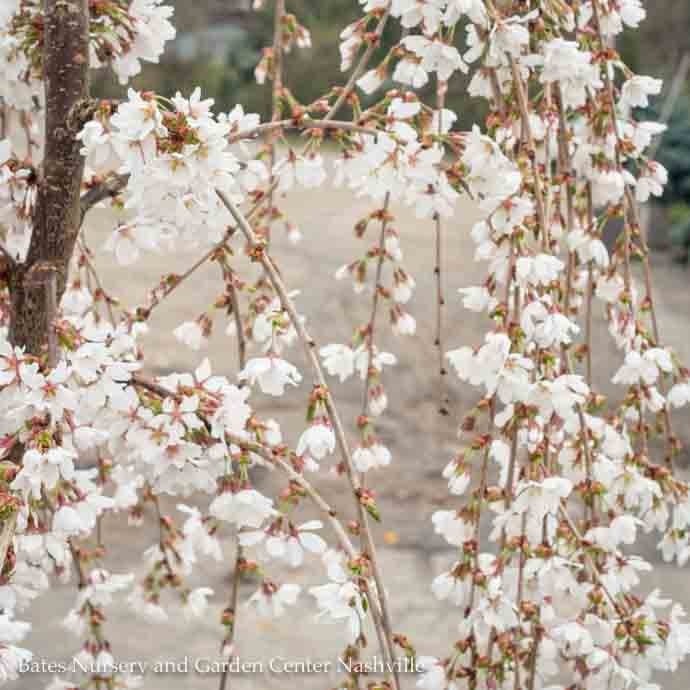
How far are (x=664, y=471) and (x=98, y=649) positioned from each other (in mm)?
741

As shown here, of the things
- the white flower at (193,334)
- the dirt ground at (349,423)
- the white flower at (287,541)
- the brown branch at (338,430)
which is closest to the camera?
the brown branch at (338,430)

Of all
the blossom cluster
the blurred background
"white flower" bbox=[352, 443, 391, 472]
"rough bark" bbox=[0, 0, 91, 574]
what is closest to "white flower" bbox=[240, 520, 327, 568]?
the blossom cluster

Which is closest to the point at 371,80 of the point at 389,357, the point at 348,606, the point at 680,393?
the point at 389,357

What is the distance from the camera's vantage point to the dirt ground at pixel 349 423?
2.20 meters

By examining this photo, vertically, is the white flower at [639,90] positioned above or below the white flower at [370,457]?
above

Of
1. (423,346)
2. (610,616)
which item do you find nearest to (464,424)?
(610,616)

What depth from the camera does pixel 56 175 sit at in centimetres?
113

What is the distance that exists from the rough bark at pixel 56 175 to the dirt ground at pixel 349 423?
1.00 m

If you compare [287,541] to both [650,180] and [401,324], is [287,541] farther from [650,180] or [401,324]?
[650,180]

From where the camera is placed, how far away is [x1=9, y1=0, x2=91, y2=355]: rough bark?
3.57 feet

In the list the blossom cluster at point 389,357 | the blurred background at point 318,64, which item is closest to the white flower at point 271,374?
the blossom cluster at point 389,357

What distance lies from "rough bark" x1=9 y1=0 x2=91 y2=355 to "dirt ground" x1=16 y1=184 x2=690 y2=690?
100cm

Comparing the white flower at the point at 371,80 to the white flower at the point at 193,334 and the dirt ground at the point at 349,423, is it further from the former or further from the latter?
the dirt ground at the point at 349,423

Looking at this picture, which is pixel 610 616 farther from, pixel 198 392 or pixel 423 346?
pixel 423 346
